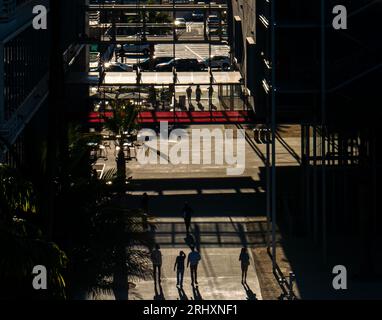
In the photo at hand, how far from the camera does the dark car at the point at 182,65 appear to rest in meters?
69.3

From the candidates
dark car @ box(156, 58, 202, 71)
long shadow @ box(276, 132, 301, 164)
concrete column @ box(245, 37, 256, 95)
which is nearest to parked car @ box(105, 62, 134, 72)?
dark car @ box(156, 58, 202, 71)

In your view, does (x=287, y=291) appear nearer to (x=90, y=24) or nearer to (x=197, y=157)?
(x=197, y=157)

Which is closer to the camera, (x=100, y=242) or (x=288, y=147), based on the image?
(x=100, y=242)

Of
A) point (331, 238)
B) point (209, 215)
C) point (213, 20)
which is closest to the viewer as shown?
point (331, 238)

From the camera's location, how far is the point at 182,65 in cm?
7012

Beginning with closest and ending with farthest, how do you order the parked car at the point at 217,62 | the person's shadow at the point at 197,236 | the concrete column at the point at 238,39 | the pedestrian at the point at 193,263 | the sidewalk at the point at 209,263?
the sidewalk at the point at 209,263 → the pedestrian at the point at 193,263 → the person's shadow at the point at 197,236 → the concrete column at the point at 238,39 → the parked car at the point at 217,62

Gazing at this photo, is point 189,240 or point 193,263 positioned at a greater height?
point 193,263

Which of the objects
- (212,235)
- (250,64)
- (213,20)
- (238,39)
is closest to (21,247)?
(212,235)

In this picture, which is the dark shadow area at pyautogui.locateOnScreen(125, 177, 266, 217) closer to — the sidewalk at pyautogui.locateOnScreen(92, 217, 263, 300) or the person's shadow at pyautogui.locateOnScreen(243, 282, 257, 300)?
the sidewalk at pyautogui.locateOnScreen(92, 217, 263, 300)

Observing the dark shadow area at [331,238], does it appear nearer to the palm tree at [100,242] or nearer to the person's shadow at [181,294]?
the person's shadow at [181,294]

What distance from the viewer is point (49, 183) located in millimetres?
16094

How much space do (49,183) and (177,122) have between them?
84.2 ft

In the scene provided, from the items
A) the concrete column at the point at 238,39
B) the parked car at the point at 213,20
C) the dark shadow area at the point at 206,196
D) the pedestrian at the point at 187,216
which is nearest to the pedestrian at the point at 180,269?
the pedestrian at the point at 187,216

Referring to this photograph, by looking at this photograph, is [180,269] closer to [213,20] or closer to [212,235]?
[212,235]
